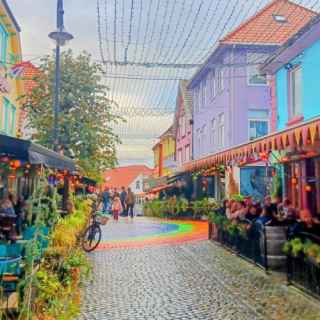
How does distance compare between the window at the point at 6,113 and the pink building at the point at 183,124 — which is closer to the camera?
the window at the point at 6,113

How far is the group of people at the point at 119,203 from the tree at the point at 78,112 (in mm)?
8178

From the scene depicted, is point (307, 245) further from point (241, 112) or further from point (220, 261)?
point (241, 112)

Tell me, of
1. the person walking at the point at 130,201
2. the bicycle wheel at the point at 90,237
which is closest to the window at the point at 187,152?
the person walking at the point at 130,201

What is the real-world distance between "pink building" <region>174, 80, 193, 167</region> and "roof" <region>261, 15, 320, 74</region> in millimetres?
19051

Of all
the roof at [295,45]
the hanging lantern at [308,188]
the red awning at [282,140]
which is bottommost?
the hanging lantern at [308,188]

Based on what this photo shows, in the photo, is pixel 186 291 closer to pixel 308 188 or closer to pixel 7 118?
pixel 308 188

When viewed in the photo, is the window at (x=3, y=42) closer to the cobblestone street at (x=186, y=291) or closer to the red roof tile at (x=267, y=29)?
the red roof tile at (x=267, y=29)

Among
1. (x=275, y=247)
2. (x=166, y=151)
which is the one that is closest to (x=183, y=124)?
(x=166, y=151)

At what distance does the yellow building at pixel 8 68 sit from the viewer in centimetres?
2084

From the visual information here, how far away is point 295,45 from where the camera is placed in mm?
15086

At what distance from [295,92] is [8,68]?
11898 millimetres

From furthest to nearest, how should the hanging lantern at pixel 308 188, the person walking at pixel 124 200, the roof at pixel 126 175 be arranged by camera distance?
1. the roof at pixel 126 175
2. the person walking at pixel 124 200
3. the hanging lantern at pixel 308 188

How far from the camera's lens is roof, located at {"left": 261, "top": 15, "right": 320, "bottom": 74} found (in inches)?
545

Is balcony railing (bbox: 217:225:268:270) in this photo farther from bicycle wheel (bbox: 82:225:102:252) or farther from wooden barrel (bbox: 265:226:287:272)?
bicycle wheel (bbox: 82:225:102:252)
